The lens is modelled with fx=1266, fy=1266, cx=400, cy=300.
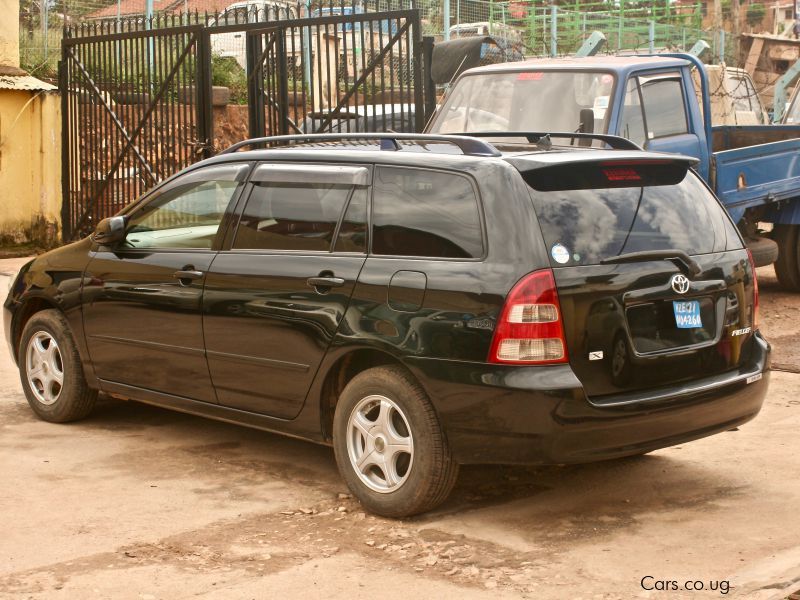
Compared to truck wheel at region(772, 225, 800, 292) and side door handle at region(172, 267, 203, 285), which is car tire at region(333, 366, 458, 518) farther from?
truck wheel at region(772, 225, 800, 292)

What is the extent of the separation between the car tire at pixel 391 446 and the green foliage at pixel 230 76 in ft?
52.1

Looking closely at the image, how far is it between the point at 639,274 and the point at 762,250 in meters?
6.88

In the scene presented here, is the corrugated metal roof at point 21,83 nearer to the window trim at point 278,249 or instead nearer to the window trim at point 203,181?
the window trim at point 203,181

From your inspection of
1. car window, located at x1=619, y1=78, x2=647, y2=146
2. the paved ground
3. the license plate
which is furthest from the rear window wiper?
car window, located at x1=619, y1=78, x2=647, y2=146

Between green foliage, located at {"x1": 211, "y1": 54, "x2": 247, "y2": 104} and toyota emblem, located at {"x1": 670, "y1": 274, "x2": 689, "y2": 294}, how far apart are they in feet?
53.2

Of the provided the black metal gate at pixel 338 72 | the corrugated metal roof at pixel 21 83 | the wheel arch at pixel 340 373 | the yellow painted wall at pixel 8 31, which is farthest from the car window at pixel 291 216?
the yellow painted wall at pixel 8 31

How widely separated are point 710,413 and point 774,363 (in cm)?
403

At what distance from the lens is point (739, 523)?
541cm

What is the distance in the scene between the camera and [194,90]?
48.1ft

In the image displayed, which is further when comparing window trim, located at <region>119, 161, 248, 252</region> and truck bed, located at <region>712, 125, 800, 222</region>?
truck bed, located at <region>712, 125, 800, 222</region>

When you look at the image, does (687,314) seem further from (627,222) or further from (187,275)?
(187,275)

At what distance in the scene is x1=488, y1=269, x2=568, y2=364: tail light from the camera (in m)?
5.04

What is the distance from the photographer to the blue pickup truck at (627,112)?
10.1 metres

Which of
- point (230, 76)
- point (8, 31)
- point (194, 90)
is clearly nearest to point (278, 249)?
point (194, 90)
